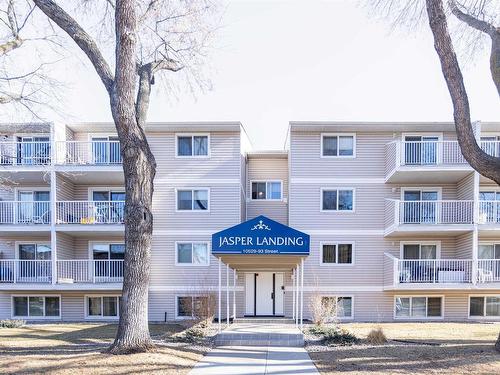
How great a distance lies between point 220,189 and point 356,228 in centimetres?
634

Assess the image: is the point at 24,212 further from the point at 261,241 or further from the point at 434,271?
the point at 434,271

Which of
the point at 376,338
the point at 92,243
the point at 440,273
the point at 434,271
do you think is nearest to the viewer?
the point at 376,338

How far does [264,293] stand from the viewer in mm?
18859

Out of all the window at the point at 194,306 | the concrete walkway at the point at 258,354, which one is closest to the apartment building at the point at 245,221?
the window at the point at 194,306

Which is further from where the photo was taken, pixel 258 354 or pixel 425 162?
pixel 425 162

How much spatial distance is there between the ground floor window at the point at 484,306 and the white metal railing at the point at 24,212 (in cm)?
1932

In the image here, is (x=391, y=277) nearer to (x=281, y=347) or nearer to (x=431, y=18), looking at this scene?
(x=281, y=347)

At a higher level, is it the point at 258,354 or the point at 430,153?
the point at 430,153

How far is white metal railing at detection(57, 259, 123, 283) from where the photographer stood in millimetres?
18422

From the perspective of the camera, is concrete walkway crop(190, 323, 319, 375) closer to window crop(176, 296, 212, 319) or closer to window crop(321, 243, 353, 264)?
window crop(176, 296, 212, 319)

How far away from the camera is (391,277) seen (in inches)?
687

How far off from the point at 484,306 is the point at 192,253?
13.3 m

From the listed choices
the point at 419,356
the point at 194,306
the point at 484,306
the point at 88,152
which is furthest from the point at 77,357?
the point at 484,306

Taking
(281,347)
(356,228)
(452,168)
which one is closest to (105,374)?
(281,347)
